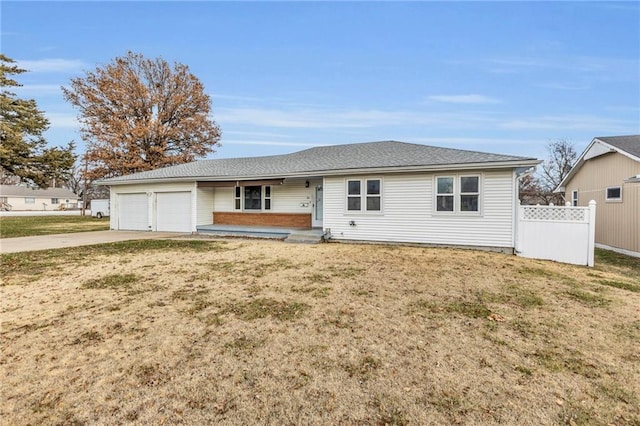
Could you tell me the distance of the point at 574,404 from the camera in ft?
8.07

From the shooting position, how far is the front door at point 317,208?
14.0 meters

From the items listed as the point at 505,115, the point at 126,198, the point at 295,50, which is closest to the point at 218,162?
the point at 126,198

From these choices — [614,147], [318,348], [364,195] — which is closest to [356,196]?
[364,195]

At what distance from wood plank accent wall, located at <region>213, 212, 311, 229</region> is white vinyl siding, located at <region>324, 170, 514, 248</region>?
2.28m

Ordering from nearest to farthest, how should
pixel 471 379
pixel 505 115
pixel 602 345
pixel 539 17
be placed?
pixel 471 379 < pixel 602 345 < pixel 539 17 < pixel 505 115

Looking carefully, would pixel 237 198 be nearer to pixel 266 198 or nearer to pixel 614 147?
pixel 266 198

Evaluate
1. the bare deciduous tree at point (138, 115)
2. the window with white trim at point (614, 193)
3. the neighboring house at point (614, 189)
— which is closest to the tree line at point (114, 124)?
the bare deciduous tree at point (138, 115)

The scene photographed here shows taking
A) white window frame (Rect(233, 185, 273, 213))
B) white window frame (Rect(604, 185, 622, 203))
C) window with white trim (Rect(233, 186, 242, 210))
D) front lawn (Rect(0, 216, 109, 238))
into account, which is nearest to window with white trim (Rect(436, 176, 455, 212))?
white window frame (Rect(604, 185, 622, 203))

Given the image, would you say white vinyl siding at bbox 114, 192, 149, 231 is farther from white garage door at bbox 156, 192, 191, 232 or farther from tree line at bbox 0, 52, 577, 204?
tree line at bbox 0, 52, 577, 204

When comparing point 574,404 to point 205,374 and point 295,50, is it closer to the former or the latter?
point 205,374

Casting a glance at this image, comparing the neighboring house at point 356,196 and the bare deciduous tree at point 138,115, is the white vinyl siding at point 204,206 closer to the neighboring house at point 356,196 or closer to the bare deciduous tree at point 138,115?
the neighboring house at point 356,196

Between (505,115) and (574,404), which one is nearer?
(574,404)

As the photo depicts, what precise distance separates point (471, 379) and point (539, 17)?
14612mm

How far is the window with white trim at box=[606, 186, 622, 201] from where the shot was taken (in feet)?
38.2
